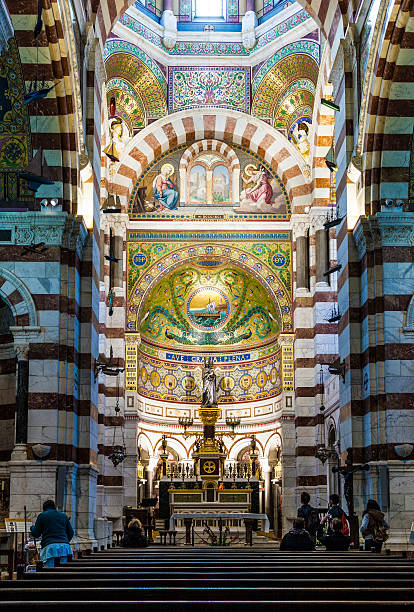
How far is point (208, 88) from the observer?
24.4m

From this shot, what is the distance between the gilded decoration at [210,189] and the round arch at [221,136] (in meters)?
0.40

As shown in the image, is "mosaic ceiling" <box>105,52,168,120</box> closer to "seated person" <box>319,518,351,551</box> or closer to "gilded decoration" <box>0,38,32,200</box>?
"gilded decoration" <box>0,38,32,200</box>

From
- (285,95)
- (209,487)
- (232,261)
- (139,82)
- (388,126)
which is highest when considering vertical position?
(139,82)

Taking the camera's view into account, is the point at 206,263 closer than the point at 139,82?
No

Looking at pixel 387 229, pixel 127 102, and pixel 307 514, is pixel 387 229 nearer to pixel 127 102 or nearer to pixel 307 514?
pixel 307 514

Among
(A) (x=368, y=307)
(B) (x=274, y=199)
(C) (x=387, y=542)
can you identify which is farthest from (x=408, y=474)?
(B) (x=274, y=199)

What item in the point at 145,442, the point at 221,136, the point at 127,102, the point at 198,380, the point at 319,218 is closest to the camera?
the point at 319,218

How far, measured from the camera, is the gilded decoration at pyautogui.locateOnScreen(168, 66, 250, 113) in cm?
2427

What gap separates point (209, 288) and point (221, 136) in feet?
14.9

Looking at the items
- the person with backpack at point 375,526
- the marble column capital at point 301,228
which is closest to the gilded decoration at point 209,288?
the marble column capital at point 301,228

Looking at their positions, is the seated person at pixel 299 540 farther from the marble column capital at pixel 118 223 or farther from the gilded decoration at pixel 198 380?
the gilded decoration at pixel 198 380

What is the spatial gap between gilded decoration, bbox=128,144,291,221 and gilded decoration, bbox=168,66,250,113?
4.17ft

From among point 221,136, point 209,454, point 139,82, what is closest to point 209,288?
point 221,136

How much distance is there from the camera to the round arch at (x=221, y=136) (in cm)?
2406
